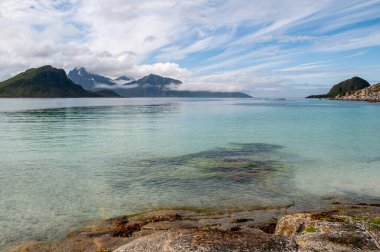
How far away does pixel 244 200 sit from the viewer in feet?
72.0

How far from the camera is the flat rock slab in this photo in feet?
34.7

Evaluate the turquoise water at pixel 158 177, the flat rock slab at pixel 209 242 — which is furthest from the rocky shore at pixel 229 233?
the turquoise water at pixel 158 177

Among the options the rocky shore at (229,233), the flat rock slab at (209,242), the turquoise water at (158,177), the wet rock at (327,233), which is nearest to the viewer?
the flat rock slab at (209,242)

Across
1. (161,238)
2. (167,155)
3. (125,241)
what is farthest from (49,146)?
(161,238)

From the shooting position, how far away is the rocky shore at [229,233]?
1110cm

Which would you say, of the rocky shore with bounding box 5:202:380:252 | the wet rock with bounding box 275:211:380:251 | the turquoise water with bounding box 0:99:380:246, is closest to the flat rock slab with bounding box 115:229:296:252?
Result: the rocky shore with bounding box 5:202:380:252

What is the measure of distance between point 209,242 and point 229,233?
1421mm

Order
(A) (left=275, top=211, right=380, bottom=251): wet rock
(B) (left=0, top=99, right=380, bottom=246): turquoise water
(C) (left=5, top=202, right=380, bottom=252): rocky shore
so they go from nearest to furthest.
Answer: (C) (left=5, top=202, right=380, bottom=252): rocky shore → (A) (left=275, top=211, right=380, bottom=251): wet rock → (B) (left=0, top=99, right=380, bottom=246): turquoise water

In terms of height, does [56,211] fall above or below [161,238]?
below

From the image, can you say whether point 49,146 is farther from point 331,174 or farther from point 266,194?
point 331,174

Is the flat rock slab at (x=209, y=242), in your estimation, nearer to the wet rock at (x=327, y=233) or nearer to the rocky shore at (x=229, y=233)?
the rocky shore at (x=229, y=233)

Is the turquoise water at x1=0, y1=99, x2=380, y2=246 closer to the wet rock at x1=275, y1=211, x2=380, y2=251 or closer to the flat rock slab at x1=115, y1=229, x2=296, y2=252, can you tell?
the wet rock at x1=275, y1=211, x2=380, y2=251

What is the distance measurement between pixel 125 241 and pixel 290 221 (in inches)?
301

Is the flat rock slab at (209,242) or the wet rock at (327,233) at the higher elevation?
the flat rock slab at (209,242)
